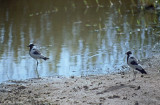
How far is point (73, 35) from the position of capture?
14.2 metres

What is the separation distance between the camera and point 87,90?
8289mm

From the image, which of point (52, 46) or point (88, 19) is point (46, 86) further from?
point (88, 19)

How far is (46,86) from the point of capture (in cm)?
881

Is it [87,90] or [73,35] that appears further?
[73,35]

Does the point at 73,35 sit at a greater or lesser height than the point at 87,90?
greater

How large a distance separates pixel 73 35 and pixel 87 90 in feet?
19.9

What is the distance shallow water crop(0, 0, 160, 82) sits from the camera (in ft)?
35.4

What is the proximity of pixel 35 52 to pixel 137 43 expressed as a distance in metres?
3.68

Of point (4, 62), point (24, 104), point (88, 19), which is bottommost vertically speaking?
point (24, 104)

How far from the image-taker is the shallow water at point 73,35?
35.4 ft

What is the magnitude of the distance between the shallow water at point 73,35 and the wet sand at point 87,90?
87cm

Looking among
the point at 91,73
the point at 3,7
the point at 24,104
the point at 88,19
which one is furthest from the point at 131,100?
the point at 3,7

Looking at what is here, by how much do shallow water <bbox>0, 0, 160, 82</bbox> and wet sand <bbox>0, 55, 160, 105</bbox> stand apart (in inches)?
34.2

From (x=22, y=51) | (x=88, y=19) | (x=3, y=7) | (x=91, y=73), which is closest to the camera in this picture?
(x=91, y=73)
